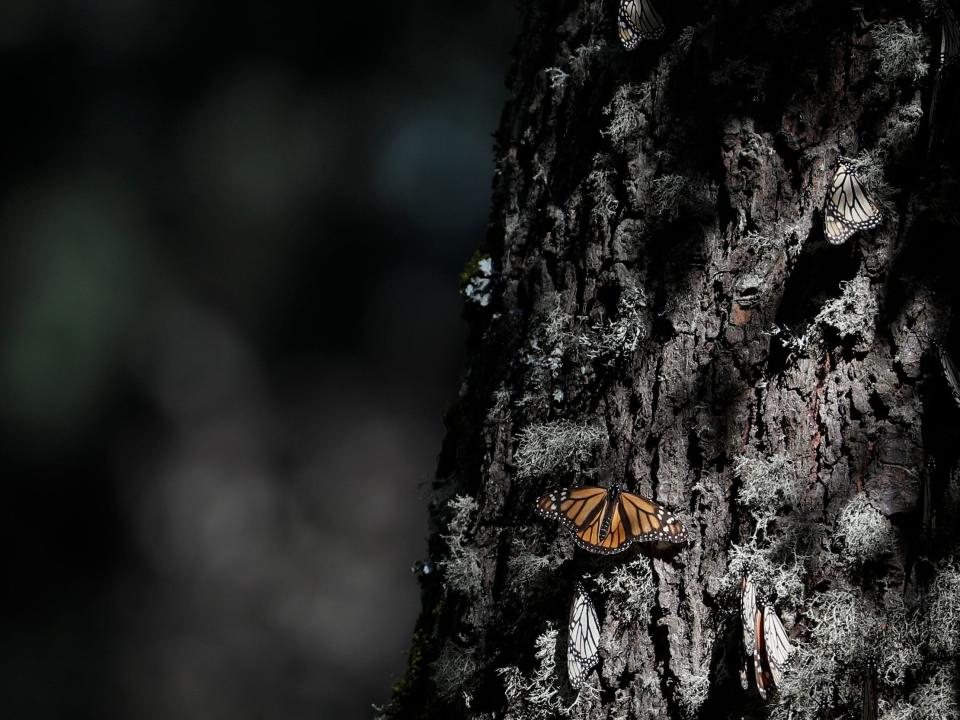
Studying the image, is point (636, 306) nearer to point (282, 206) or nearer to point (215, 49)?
point (282, 206)

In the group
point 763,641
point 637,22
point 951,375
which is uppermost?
point 637,22

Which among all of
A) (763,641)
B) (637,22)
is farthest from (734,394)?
(637,22)

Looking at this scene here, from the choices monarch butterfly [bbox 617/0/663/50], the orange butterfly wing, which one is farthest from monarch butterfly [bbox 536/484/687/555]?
monarch butterfly [bbox 617/0/663/50]

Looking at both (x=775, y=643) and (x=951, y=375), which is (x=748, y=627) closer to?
(x=775, y=643)

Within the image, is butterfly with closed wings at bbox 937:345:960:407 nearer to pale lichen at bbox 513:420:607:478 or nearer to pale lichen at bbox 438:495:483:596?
pale lichen at bbox 513:420:607:478

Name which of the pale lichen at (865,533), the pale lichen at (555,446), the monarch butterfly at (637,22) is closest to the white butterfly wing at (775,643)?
the pale lichen at (865,533)

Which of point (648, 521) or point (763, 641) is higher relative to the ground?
point (648, 521)

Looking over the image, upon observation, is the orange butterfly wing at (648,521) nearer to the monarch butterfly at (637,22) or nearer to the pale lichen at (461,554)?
the pale lichen at (461,554)
